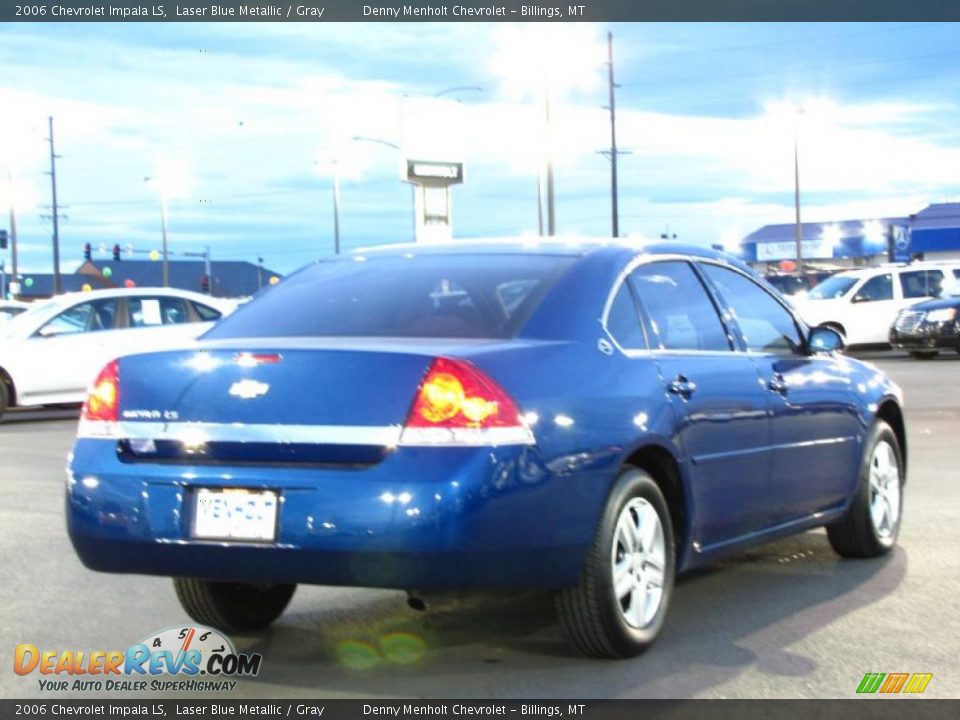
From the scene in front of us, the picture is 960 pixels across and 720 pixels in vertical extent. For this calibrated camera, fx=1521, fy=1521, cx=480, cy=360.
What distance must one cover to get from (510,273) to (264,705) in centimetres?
201

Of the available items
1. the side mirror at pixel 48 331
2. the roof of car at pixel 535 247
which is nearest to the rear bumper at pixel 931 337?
the side mirror at pixel 48 331

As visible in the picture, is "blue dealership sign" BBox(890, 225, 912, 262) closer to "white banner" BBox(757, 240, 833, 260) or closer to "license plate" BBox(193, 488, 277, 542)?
"white banner" BBox(757, 240, 833, 260)

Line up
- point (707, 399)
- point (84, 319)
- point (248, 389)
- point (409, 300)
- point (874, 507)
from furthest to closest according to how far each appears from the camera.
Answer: point (84, 319), point (874, 507), point (707, 399), point (409, 300), point (248, 389)

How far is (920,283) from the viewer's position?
32094mm

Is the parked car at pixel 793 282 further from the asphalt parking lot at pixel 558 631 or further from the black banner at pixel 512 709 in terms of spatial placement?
the black banner at pixel 512 709

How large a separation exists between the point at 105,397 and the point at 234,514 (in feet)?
2.66

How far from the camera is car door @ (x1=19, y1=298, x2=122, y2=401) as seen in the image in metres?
19.5

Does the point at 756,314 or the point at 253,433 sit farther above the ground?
the point at 756,314

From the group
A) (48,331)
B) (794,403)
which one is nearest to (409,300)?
(794,403)

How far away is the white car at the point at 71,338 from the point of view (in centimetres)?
1947

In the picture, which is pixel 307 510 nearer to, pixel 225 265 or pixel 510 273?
pixel 510 273

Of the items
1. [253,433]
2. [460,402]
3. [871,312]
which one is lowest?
[871,312]

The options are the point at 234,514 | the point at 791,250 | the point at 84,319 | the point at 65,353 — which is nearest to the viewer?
the point at 234,514

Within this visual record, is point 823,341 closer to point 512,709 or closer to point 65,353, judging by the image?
point 512,709
